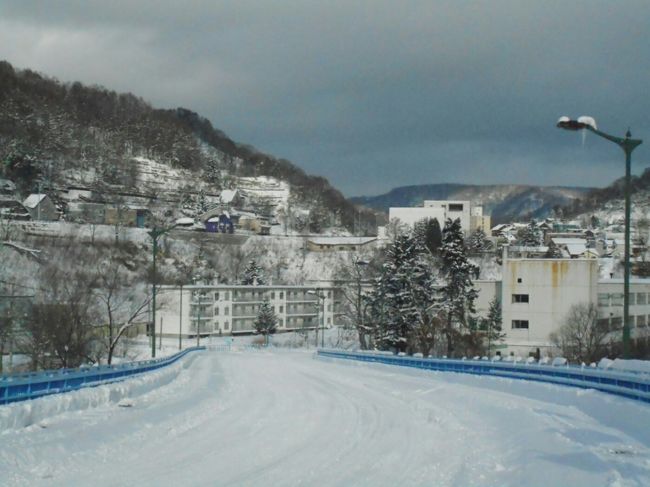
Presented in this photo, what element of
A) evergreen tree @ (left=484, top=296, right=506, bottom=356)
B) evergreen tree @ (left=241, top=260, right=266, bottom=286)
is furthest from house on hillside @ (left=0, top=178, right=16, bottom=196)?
evergreen tree @ (left=484, top=296, right=506, bottom=356)

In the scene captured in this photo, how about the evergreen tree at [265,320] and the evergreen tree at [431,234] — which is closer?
the evergreen tree at [265,320]

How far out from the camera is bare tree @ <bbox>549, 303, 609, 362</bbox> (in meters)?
65.5

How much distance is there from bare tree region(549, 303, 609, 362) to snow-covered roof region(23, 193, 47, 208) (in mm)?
131806

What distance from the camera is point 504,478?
10.6 m

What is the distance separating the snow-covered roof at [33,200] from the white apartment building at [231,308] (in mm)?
64798

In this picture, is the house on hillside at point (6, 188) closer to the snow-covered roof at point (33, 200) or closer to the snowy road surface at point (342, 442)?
the snow-covered roof at point (33, 200)

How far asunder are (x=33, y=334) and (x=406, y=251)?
1314 inches

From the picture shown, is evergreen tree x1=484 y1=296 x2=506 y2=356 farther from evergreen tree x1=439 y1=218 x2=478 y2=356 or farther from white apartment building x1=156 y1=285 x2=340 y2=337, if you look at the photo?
white apartment building x1=156 y1=285 x2=340 y2=337

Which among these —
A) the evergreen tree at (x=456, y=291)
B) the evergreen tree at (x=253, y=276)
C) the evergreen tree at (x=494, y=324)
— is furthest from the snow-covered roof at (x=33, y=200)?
the evergreen tree at (x=494, y=324)

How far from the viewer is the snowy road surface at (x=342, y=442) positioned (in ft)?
34.8

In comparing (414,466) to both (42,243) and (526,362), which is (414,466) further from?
(42,243)

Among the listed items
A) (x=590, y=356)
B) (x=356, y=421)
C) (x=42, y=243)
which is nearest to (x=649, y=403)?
(x=356, y=421)

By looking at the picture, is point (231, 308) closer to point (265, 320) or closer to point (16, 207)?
point (265, 320)

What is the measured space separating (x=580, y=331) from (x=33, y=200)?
13881 cm
